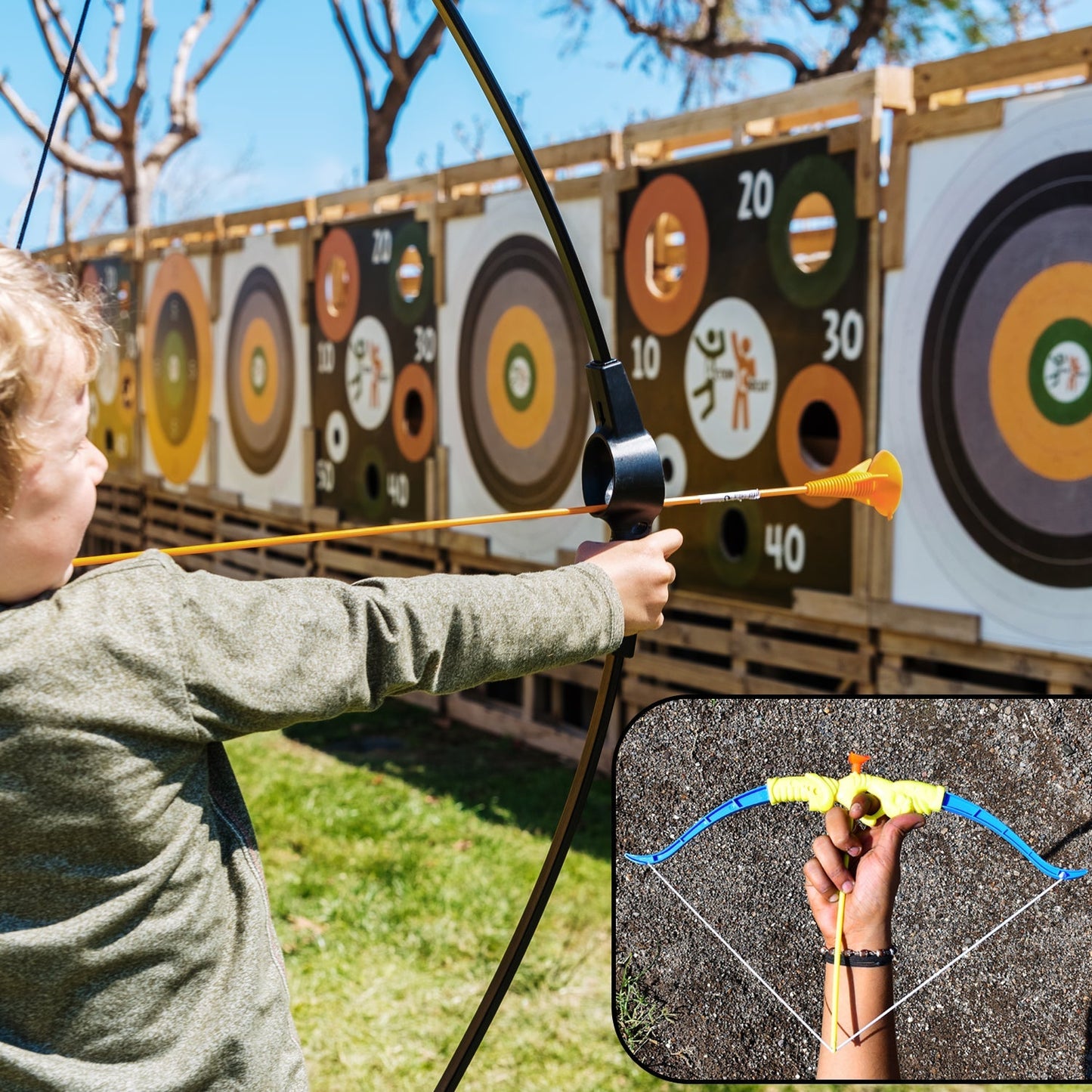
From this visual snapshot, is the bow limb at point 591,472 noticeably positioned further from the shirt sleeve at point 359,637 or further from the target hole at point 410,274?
the target hole at point 410,274

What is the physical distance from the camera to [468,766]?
4520mm

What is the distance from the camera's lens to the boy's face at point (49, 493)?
3.20 feet

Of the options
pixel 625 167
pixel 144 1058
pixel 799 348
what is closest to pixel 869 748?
pixel 144 1058

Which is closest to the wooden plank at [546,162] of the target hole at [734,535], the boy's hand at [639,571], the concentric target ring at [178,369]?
the target hole at [734,535]

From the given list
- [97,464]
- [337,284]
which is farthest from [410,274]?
[97,464]

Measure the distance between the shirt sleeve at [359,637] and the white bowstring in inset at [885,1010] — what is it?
23 cm

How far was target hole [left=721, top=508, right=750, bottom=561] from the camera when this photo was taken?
12.5 feet

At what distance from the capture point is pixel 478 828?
3.79 metres

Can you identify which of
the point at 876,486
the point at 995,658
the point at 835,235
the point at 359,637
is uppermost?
the point at 835,235

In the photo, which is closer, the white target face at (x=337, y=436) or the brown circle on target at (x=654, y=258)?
the brown circle on target at (x=654, y=258)

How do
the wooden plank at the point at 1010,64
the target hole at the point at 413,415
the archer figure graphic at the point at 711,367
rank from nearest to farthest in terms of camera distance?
the wooden plank at the point at 1010,64 < the archer figure graphic at the point at 711,367 < the target hole at the point at 413,415

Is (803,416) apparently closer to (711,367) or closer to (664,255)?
(711,367)

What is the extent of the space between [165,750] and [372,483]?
462 centimetres

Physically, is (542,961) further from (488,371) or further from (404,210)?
(404,210)
